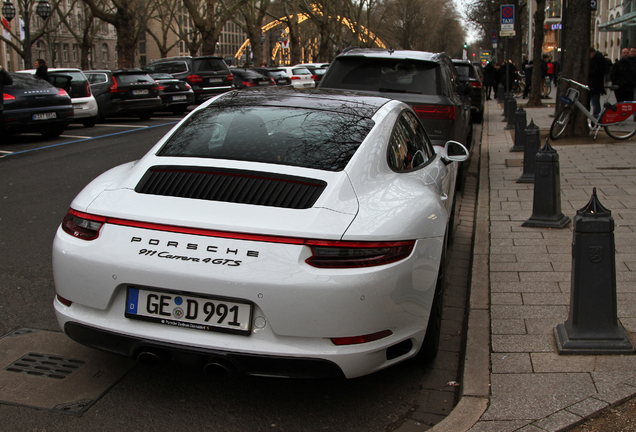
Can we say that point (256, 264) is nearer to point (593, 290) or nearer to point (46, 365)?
point (46, 365)

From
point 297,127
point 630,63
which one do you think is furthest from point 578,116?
point 297,127

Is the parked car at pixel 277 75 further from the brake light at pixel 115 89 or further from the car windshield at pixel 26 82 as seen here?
the car windshield at pixel 26 82

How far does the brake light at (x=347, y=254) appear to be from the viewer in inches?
116

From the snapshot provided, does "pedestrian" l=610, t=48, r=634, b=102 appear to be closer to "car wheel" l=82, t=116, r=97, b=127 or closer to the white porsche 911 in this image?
"car wheel" l=82, t=116, r=97, b=127

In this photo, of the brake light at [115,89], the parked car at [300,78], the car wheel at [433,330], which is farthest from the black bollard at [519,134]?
the parked car at [300,78]

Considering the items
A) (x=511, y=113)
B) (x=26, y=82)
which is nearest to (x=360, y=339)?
(x=26, y=82)

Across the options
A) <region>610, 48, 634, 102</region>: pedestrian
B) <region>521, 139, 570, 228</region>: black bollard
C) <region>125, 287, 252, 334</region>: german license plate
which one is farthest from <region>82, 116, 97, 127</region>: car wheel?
<region>125, 287, 252, 334</region>: german license plate

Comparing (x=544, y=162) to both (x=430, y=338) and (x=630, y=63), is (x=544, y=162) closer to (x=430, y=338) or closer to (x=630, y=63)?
(x=430, y=338)

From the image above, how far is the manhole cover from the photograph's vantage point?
3.36 m

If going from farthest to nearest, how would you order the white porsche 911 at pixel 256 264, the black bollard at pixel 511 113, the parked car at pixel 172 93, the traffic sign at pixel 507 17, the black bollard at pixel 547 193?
the traffic sign at pixel 507 17
the parked car at pixel 172 93
the black bollard at pixel 511 113
the black bollard at pixel 547 193
the white porsche 911 at pixel 256 264

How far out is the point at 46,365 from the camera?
3.74 m

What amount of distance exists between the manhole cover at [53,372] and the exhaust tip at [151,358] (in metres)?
0.44

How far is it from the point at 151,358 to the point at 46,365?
966 millimetres

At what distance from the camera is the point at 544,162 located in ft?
22.0
